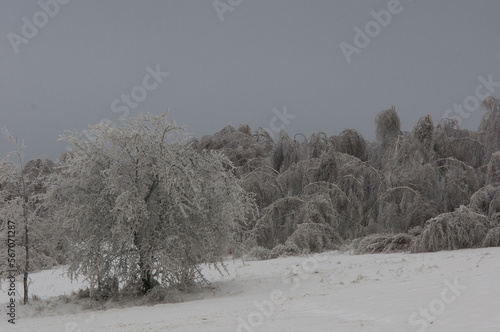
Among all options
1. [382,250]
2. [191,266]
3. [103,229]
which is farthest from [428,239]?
[103,229]

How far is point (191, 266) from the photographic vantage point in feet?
39.5

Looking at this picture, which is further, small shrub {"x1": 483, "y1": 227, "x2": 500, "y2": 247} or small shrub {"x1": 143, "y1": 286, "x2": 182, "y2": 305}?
small shrub {"x1": 483, "y1": 227, "x2": 500, "y2": 247}

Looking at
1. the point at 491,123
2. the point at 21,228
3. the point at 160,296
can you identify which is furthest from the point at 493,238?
the point at 21,228

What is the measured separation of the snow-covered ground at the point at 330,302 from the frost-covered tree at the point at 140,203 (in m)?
1.12

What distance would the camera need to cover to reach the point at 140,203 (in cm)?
1114

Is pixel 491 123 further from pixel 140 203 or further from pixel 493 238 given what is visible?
pixel 140 203

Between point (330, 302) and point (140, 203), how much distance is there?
15.3ft

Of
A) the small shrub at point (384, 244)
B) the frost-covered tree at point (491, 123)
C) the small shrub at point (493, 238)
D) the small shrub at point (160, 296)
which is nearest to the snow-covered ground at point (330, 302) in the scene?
the small shrub at point (160, 296)

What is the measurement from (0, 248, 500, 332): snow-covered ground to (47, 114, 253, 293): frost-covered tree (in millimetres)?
1121

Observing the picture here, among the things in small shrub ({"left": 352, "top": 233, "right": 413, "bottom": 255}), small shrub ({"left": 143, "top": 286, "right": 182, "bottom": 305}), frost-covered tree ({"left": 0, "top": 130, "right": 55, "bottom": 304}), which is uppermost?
frost-covered tree ({"left": 0, "top": 130, "right": 55, "bottom": 304})

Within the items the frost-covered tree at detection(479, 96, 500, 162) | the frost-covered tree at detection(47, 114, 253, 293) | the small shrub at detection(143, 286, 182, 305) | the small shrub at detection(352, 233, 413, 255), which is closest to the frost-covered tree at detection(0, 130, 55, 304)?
the frost-covered tree at detection(47, 114, 253, 293)

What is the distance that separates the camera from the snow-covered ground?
6.86 metres

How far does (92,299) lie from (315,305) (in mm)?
6138

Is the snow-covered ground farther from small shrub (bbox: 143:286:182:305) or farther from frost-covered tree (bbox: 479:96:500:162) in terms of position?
frost-covered tree (bbox: 479:96:500:162)
